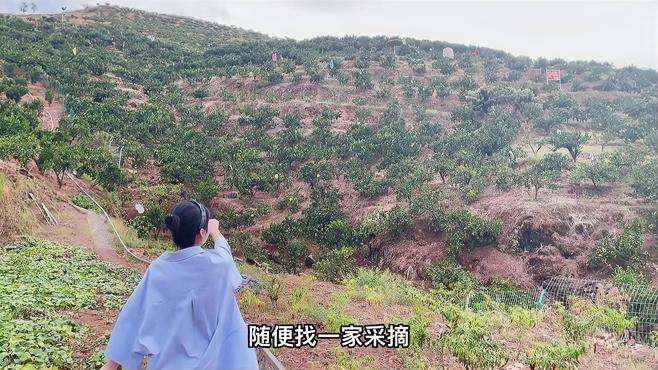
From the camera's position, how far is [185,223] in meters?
2.27

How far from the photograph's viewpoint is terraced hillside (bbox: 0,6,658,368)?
25.1ft

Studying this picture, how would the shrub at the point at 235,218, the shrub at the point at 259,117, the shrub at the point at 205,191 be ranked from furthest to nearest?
1. the shrub at the point at 259,117
2. the shrub at the point at 205,191
3. the shrub at the point at 235,218

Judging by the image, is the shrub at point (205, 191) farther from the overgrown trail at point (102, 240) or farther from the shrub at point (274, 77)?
the shrub at point (274, 77)

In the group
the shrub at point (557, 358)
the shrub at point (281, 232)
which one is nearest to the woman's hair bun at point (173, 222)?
A: the shrub at point (557, 358)

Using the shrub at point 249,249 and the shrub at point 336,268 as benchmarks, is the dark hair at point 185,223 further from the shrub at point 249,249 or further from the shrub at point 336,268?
the shrub at point 249,249

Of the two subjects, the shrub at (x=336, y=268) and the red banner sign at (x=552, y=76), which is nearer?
the shrub at (x=336, y=268)

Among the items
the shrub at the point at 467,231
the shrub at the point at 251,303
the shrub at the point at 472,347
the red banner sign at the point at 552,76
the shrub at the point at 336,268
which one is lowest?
the shrub at the point at 336,268

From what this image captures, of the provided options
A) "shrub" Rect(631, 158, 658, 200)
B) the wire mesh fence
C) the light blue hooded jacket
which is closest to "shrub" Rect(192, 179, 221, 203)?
the wire mesh fence

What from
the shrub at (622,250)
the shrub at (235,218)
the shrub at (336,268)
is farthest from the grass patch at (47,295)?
the shrub at (622,250)

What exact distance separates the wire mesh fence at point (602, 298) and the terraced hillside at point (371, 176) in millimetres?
116

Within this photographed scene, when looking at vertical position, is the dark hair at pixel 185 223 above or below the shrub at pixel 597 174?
above

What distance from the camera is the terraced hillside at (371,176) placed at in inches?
301

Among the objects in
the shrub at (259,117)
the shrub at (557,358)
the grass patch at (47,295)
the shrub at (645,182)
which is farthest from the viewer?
the shrub at (259,117)

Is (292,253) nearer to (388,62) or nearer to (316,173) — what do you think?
(316,173)
